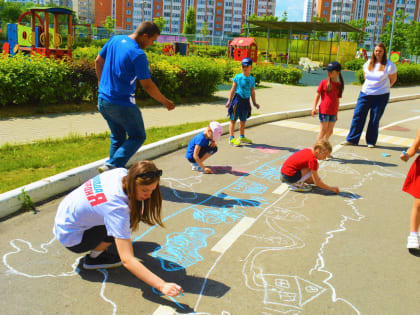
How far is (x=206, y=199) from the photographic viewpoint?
16.9ft

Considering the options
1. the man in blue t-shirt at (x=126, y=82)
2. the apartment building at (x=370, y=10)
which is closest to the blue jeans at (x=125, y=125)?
the man in blue t-shirt at (x=126, y=82)

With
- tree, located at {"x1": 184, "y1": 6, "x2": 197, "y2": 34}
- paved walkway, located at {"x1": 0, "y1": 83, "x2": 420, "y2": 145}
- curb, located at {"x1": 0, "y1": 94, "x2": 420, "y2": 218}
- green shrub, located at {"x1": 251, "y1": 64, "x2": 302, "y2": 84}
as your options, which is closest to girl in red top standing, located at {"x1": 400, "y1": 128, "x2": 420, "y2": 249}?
curb, located at {"x1": 0, "y1": 94, "x2": 420, "y2": 218}

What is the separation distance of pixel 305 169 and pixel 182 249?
95.2 inches

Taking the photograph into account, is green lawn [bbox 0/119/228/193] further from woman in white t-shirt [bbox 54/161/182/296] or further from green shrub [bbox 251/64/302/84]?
green shrub [bbox 251/64/302/84]

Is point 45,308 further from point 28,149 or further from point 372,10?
point 372,10

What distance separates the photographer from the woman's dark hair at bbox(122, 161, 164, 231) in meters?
2.81

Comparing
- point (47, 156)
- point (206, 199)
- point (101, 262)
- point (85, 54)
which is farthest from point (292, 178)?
point (85, 54)

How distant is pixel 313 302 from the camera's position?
308cm

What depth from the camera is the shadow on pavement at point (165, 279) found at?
3047mm

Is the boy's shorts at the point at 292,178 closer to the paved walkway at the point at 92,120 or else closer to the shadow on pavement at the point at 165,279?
the shadow on pavement at the point at 165,279

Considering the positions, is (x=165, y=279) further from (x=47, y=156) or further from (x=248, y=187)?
(x=47, y=156)

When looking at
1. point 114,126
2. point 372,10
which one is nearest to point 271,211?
point 114,126

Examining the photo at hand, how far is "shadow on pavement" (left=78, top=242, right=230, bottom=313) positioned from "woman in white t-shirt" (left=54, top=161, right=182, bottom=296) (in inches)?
4.8

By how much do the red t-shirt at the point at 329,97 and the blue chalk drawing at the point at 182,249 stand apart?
420 centimetres
